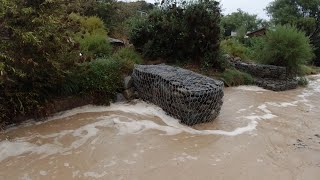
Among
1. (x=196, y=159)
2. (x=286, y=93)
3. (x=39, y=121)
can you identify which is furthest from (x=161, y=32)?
(x=196, y=159)

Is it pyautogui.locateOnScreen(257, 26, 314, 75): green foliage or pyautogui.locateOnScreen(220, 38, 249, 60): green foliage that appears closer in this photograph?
pyautogui.locateOnScreen(257, 26, 314, 75): green foliage

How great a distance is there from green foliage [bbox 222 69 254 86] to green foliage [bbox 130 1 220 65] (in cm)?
54

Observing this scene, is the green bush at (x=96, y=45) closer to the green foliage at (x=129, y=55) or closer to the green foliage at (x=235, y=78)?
the green foliage at (x=129, y=55)

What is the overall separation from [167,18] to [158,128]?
467cm

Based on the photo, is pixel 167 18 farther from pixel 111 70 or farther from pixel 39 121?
pixel 39 121

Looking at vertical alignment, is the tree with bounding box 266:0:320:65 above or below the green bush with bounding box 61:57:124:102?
above

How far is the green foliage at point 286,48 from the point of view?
35.3ft

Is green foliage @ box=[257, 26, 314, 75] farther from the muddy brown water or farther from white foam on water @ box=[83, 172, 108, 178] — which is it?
white foam on water @ box=[83, 172, 108, 178]

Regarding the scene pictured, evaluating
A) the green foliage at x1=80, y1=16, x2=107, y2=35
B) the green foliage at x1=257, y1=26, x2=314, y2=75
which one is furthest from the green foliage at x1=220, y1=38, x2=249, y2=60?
the green foliage at x1=80, y1=16, x2=107, y2=35

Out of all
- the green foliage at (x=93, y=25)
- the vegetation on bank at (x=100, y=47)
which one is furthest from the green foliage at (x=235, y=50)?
the green foliage at (x=93, y=25)

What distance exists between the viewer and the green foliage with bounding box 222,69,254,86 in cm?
964

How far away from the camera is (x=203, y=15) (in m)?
9.27

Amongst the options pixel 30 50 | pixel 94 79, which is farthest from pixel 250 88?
pixel 30 50

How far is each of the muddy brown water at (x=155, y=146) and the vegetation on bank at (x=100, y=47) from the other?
0.52 metres
